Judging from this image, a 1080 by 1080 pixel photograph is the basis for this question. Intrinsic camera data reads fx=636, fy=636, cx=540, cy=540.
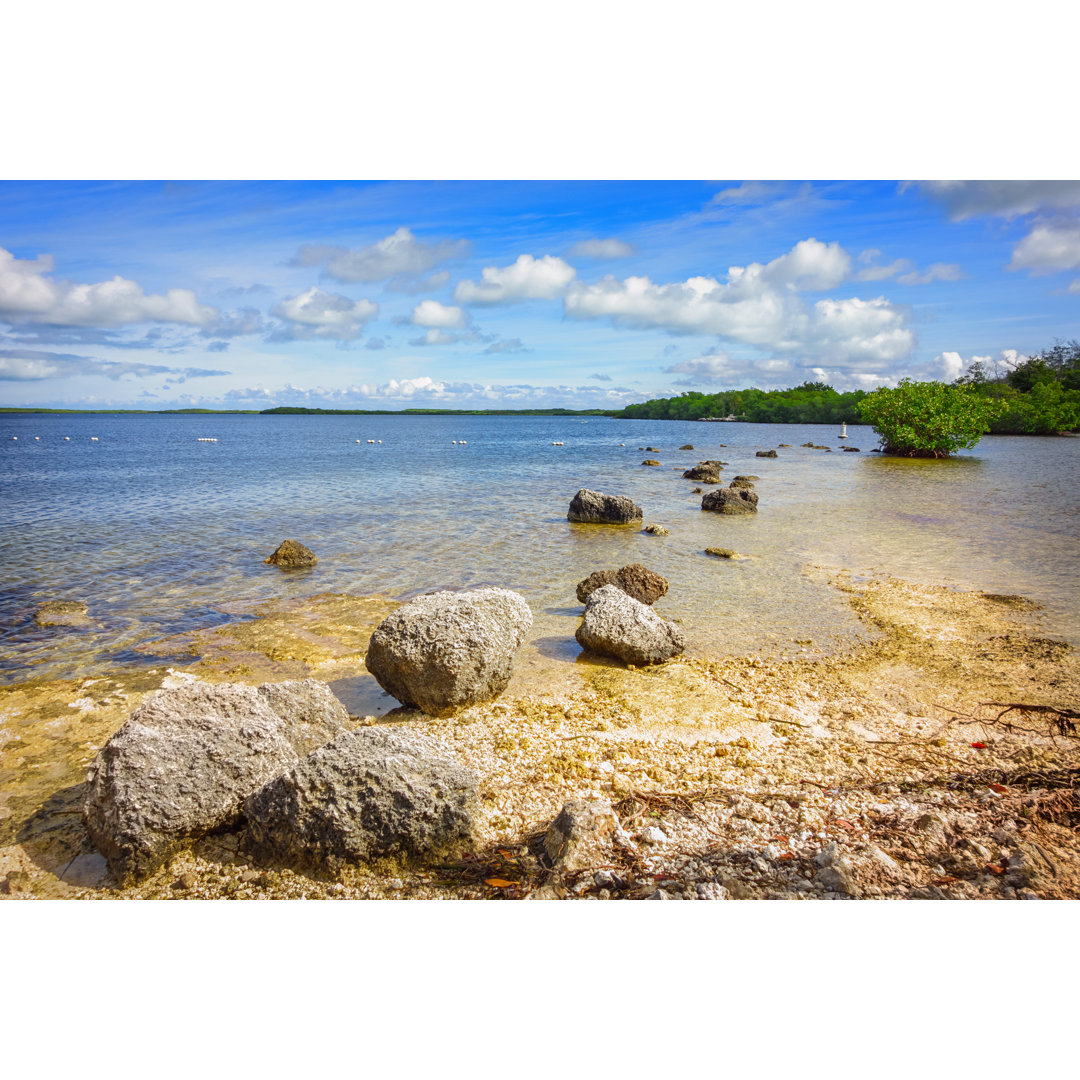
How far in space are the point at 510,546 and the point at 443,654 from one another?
9898 mm

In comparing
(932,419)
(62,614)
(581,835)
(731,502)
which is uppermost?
(932,419)

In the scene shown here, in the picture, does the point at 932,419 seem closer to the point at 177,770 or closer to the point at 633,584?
the point at 633,584

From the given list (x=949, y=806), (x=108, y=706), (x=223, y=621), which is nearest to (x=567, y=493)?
(x=223, y=621)

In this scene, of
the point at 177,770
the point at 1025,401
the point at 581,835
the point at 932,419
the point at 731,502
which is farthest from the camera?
the point at 1025,401

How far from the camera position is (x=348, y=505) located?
978 inches

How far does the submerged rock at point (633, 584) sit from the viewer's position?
35.2 feet

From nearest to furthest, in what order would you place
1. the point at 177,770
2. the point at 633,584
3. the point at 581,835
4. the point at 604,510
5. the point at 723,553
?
the point at 581,835 → the point at 177,770 → the point at 633,584 → the point at 723,553 → the point at 604,510

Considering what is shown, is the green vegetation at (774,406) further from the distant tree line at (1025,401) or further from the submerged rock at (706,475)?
the submerged rock at (706,475)

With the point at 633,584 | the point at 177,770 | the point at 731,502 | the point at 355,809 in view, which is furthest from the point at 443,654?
the point at 731,502

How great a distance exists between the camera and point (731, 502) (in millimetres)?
22031

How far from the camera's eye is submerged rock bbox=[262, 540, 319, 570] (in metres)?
14.1

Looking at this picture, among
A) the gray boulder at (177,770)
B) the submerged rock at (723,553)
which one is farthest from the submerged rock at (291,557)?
the gray boulder at (177,770)

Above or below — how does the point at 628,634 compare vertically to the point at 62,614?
above

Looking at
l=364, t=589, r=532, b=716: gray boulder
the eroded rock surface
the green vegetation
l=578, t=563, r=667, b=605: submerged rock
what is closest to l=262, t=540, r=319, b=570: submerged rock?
l=578, t=563, r=667, b=605: submerged rock
